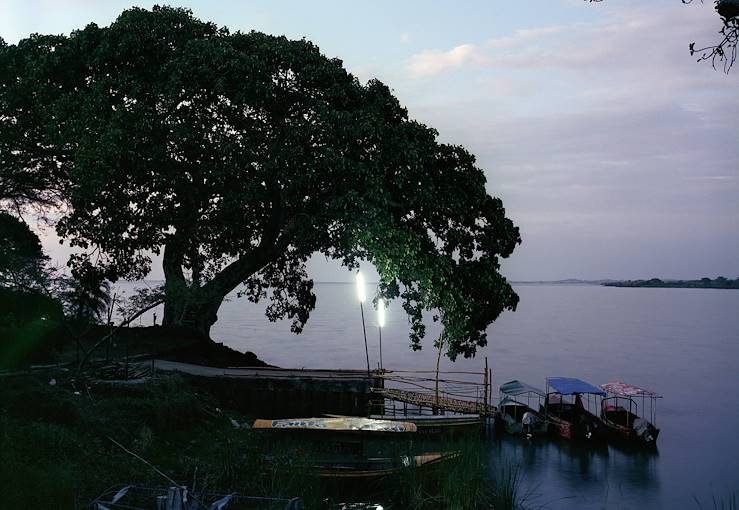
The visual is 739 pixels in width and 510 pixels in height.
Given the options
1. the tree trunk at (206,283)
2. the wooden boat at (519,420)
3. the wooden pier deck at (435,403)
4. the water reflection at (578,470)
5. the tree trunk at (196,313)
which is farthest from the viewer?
the tree trunk at (196,313)

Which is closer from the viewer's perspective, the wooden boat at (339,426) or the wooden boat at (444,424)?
the wooden boat at (339,426)

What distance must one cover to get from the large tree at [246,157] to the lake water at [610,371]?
803cm

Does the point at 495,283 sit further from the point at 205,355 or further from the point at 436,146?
the point at 205,355

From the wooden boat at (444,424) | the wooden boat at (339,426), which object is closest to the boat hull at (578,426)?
the wooden boat at (444,424)

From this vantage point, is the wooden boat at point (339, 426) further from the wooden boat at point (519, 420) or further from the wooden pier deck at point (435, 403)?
the wooden boat at point (519, 420)

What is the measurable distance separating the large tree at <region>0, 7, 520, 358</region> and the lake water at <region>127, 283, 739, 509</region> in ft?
26.4

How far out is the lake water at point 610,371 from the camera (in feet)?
102

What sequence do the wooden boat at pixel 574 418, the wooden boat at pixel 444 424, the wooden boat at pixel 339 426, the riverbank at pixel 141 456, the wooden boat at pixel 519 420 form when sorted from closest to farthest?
the riverbank at pixel 141 456, the wooden boat at pixel 339 426, the wooden boat at pixel 444 424, the wooden boat at pixel 574 418, the wooden boat at pixel 519 420

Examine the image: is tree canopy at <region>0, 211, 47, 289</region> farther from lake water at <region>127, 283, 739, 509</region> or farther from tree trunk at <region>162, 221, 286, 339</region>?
lake water at <region>127, 283, 739, 509</region>

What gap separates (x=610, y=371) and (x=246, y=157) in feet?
182

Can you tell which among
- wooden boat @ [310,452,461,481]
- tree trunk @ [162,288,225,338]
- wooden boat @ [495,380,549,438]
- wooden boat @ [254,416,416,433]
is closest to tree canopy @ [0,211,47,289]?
tree trunk @ [162,288,225,338]

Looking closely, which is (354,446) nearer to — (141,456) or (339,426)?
(339,426)

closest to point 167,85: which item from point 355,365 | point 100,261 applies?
point 100,261

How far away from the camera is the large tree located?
30.5 m
